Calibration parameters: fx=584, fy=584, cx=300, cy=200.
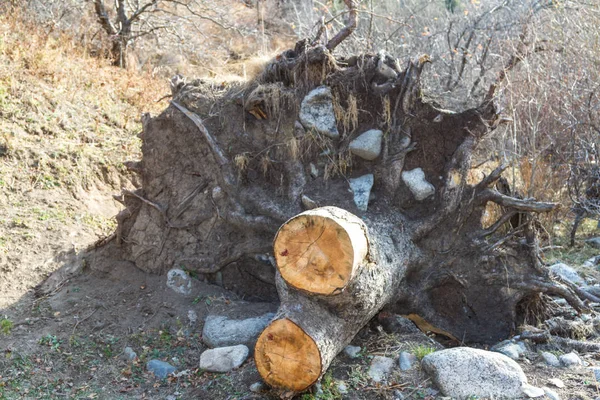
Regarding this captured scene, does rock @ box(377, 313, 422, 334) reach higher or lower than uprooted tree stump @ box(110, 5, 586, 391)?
lower

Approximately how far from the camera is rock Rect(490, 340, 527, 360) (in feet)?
14.9

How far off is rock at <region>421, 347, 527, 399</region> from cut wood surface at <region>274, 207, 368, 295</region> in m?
0.91

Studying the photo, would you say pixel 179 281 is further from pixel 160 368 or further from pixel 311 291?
pixel 311 291

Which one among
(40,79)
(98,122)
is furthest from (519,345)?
(40,79)

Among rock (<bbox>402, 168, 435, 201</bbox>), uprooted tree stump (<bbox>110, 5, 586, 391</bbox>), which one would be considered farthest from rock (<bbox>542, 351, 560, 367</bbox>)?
rock (<bbox>402, 168, 435, 201</bbox>)

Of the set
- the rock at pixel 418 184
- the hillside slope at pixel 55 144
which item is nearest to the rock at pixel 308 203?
the rock at pixel 418 184

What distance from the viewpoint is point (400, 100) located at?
207 inches

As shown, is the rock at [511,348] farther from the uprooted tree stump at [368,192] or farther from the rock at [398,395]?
the rock at [398,395]

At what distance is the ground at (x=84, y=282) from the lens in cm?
432

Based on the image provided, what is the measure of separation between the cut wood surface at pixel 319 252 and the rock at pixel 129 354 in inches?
71.0

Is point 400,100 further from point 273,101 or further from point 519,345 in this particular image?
Result: point 519,345

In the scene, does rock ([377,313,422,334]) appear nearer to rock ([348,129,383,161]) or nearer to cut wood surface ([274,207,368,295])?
cut wood surface ([274,207,368,295])

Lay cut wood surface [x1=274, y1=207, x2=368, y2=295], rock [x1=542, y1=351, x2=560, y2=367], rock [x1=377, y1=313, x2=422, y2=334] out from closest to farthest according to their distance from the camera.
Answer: cut wood surface [x1=274, y1=207, x2=368, y2=295]
rock [x1=542, y1=351, x2=560, y2=367]
rock [x1=377, y1=313, x2=422, y2=334]

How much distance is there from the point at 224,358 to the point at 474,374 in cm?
183
